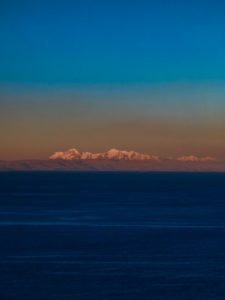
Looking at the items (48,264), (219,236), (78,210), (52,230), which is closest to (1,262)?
(48,264)

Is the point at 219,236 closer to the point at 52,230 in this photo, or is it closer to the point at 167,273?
the point at 52,230

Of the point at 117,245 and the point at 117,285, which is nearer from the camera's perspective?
the point at 117,285

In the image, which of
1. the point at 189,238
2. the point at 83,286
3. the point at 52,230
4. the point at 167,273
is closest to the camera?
the point at 83,286

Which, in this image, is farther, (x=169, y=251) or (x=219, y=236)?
(x=219, y=236)

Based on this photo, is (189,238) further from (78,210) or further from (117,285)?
(78,210)

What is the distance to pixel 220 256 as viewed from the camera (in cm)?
2359

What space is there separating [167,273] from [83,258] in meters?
4.09

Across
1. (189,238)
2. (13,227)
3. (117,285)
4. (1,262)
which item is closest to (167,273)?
(117,285)

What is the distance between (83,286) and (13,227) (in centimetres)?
1604

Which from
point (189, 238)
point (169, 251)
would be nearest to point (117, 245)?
point (169, 251)

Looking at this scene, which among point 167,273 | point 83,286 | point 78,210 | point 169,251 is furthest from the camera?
point 78,210

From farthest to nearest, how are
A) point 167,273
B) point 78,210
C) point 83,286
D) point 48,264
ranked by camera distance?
point 78,210, point 48,264, point 167,273, point 83,286

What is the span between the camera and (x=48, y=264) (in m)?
21.4

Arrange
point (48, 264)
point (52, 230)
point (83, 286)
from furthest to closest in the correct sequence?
point (52, 230) → point (48, 264) → point (83, 286)
